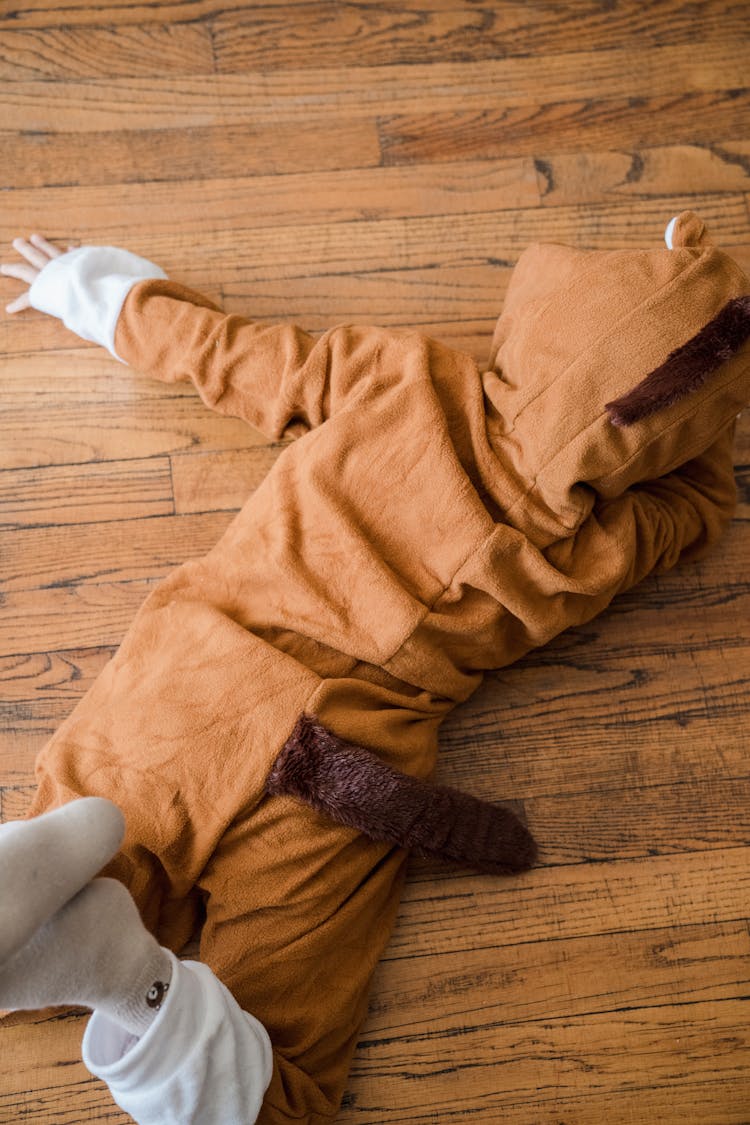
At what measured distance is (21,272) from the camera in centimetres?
115

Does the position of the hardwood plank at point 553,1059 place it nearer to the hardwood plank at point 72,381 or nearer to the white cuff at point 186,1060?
the white cuff at point 186,1060

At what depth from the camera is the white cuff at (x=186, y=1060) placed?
0.76m

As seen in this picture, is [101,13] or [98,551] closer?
[98,551]

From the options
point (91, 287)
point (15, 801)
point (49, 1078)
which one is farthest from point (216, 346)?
point (49, 1078)

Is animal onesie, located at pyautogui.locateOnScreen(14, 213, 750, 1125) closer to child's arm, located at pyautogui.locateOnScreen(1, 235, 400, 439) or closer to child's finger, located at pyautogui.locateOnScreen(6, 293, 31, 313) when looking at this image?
A: child's arm, located at pyautogui.locateOnScreen(1, 235, 400, 439)

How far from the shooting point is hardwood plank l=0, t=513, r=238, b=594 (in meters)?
1.10

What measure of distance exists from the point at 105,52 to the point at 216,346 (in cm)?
51

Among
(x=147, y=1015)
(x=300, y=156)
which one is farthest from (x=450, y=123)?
(x=147, y=1015)

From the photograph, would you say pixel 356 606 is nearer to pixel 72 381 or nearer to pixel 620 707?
pixel 620 707

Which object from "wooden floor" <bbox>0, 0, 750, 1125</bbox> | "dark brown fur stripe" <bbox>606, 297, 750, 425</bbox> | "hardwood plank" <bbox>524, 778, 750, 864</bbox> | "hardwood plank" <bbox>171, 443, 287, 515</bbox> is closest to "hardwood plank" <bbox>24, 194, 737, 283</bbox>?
"wooden floor" <bbox>0, 0, 750, 1125</bbox>

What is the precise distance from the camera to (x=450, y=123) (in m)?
1.27

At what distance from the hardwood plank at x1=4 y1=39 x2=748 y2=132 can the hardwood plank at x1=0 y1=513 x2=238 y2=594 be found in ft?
1.74

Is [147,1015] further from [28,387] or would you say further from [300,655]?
[28,387]

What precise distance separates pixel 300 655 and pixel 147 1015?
0.35 meters
